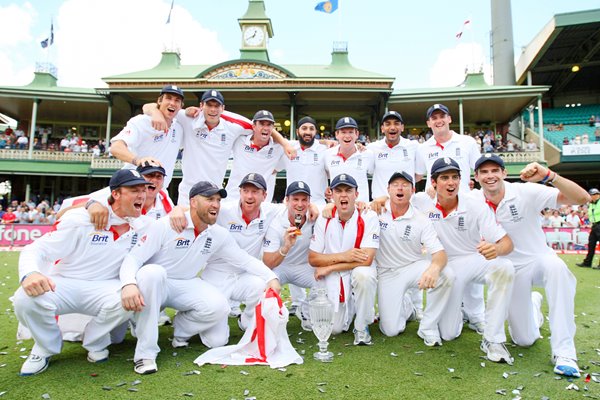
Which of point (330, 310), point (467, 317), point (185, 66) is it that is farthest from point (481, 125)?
point (330, 310)

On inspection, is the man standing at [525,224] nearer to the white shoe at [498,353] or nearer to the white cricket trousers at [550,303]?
the white cricket trousers at [550,303]

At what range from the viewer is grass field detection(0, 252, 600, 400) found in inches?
122

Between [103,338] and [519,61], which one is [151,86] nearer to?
[103,338]

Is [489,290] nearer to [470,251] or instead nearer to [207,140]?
[470,251]

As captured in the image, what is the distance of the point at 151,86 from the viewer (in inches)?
881

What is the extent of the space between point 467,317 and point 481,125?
1022 inches

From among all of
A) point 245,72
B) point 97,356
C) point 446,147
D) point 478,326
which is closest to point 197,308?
point 97,356

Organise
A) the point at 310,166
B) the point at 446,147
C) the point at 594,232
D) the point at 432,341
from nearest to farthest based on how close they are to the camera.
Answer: the point at 432,341 → the point at 446,147 → the point at 310,166 → the point at 594,232

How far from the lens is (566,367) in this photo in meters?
Answer: 3.49

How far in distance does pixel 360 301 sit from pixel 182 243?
6.89 feet

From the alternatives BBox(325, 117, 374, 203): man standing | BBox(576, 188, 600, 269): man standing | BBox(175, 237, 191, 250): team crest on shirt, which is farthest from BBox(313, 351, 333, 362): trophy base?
BBox(576, 188, 600, 269): man standing

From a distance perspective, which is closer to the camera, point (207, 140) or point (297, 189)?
point (297, 189)

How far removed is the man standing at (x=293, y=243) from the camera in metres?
5.03

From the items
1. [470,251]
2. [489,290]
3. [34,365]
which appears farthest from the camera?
[470,251]
